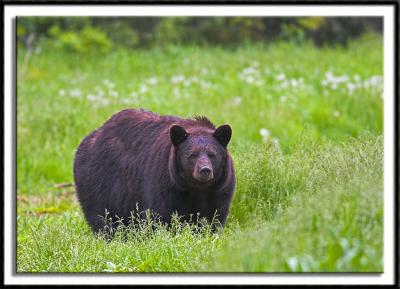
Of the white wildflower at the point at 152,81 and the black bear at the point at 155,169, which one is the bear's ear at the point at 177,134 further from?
the white wildflower at the point at 152,81

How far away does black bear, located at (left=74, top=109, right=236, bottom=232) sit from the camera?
7.72m

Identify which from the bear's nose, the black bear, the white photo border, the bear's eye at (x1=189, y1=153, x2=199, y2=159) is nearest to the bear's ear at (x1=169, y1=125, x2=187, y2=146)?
the black bear

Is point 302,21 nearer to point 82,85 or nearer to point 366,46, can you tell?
point 366,46

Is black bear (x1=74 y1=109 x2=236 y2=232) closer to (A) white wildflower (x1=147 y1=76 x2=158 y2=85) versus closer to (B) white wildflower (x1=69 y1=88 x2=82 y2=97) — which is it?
(B) white wildflower (x1=69 y1=88 x2=82 y2=97)

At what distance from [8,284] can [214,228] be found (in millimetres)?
1999

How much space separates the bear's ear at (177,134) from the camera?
25.3ft

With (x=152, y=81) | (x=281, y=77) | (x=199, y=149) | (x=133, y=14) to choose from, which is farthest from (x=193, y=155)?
(x=152, y=81)

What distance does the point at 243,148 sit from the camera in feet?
32.3

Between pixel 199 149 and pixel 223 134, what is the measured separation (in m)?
0.30

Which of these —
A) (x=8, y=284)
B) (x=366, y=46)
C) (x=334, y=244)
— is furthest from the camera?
(x=366, y=46)

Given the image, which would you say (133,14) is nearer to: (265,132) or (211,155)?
(211,155)

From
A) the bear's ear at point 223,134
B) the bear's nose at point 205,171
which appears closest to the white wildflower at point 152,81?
the bear's ear at point 223,134

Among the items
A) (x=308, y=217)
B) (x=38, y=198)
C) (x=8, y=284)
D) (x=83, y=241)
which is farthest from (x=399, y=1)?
(x=38, y=198)

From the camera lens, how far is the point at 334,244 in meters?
6.05
